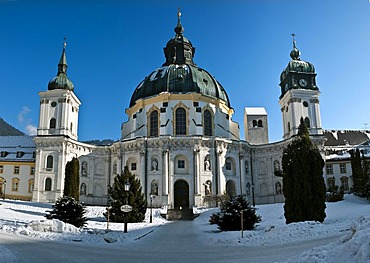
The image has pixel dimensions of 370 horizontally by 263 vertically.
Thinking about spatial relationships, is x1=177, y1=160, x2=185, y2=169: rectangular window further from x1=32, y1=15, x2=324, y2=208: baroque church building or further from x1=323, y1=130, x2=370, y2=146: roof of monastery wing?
x1=323, y1=130, x2=370, y2=146: roof of monastery wing

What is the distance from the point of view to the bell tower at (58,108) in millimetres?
58406

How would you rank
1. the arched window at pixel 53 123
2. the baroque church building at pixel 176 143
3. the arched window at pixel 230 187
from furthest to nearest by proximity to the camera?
the arched window at pixel 53 123 < the arched window at pixel 230 187 < the baroque church building at pixel 176 143

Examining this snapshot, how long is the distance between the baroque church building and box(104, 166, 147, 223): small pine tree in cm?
1851

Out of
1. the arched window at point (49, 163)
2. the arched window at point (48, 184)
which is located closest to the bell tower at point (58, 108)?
the arched window at point (49, 163)

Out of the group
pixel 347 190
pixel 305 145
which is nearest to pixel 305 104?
pixel 347 190

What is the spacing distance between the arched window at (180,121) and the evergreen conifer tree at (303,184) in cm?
3228

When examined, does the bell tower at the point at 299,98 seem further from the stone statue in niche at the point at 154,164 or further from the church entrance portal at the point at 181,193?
the stone statue in niche at the point at 154,164

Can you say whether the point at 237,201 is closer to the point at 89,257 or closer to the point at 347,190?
the point at 89,257

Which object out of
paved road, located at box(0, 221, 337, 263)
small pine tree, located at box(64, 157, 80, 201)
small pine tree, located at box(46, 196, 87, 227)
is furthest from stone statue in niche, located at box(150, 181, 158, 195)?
paved road, located at box(0, 221, 337, 263)

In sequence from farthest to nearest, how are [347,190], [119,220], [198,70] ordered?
[198,70]
[347,190]
[119,220]

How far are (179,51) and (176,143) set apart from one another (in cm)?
2273

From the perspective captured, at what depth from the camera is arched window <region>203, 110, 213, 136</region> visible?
6106 centimetres

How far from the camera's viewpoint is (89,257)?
1436 cm

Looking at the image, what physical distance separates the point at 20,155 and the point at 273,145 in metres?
40.1
